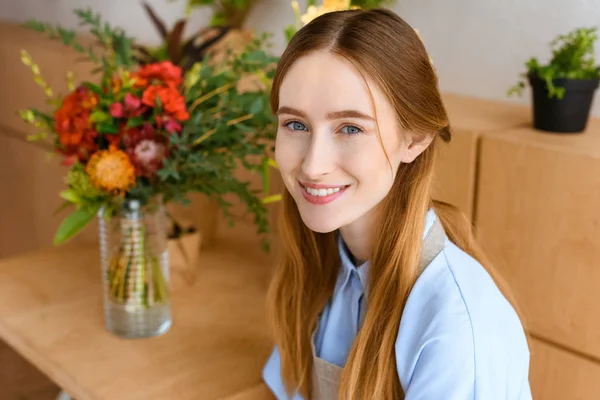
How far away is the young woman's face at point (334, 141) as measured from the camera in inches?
38.4

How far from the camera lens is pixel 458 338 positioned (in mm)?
974

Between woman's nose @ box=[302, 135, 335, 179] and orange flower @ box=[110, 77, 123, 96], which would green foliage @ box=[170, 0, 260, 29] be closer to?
orange flower @ box=[110, 77, 123, 96]

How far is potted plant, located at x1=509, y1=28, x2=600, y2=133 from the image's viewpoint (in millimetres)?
1309

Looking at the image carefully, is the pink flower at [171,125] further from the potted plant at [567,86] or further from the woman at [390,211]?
the potted plant at [567,86]

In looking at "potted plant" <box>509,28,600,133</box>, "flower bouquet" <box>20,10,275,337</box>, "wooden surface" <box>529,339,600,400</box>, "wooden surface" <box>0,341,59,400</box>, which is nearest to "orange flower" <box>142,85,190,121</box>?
"flower bouquet" <box>20,10,275,337</box>

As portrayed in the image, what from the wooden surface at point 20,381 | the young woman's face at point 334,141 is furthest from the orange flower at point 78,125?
the wooden surface at point 20,381

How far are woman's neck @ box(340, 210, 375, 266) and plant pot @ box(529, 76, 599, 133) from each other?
421 mm

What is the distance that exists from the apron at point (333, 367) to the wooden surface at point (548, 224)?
259 mm

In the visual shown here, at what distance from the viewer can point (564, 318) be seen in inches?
51.3

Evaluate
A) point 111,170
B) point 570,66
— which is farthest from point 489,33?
point 111,170

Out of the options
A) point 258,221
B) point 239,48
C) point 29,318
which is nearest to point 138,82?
point 258,221

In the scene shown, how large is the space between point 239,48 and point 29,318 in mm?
834

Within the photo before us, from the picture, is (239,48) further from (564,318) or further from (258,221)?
(564,318)

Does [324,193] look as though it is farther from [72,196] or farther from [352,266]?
[72,196]
